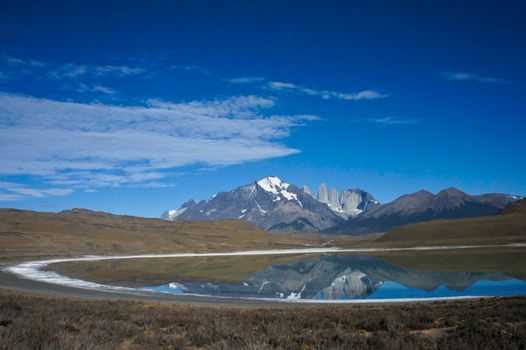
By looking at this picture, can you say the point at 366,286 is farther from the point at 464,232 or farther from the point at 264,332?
the point at 464,232

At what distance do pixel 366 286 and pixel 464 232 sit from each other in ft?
345

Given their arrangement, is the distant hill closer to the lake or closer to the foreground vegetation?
the lake

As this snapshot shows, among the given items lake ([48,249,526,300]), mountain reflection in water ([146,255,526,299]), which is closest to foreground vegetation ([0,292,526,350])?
mountain reflection in water ([146,255,526,299])

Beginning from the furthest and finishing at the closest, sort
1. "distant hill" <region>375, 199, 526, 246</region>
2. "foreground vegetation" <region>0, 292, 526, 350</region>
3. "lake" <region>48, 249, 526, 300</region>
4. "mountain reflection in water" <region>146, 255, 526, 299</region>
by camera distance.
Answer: "distant hill" <region>375, 199, 526, 246</region> → "lake" <region>48, 249, 526, 300</region> → "mountain reflection in water" <region>146, 255, 526, 299</region> → "foreground vegetation" <region>0, 292, 526, 350</region>

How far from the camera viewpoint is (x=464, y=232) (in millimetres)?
136250

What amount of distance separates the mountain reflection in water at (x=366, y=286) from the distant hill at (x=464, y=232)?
237 feet

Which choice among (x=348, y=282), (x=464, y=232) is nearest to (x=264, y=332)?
(x=348, y=282)

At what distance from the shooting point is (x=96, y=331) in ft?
45.5

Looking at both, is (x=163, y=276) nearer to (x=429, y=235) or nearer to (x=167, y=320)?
(x=167, y=320)

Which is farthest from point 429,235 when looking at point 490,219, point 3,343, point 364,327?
point 3,343

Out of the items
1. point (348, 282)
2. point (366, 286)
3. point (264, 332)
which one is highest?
point (264, 332)

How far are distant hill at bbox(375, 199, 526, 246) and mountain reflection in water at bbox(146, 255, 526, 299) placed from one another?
72.2 metres

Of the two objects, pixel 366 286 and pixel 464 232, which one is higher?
pixel 464 232

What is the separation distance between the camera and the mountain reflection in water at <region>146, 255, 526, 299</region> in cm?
3756
